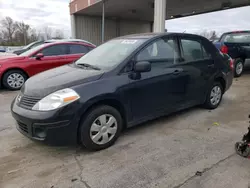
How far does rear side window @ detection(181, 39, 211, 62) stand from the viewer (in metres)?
3.60

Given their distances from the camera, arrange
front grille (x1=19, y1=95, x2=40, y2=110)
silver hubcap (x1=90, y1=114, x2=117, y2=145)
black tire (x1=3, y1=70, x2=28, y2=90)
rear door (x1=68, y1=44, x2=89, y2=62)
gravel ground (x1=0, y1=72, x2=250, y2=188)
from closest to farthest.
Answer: gravel ground (x1=0, y1=72, x2=250, y2=188) < front grille (x1=19, y1=95, x2=40, y2=110) < silver hubcap (x1=90, y1=114, x2=117, y2=145) < black tire (x1=3, y1=70, x2=28, y2=90) < rear door (x1=68, y1=44, x2=89, y2=62)

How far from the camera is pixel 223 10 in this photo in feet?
54.0

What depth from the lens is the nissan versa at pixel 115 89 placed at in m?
2.43

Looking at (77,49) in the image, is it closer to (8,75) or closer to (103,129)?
(8,75)

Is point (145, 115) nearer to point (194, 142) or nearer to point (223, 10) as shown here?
point (194, 142)

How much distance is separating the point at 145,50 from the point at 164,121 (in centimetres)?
142

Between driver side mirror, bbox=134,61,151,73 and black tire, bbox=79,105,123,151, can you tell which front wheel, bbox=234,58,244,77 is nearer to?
driver side mirror, bbox=134,61,151,73

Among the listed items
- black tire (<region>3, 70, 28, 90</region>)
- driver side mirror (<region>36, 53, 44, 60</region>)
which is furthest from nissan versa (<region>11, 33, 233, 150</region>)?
black tire (<region>3, 70, 28, 90</region>)

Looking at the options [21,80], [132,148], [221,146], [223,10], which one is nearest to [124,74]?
[132,148]

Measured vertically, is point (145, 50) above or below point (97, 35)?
below

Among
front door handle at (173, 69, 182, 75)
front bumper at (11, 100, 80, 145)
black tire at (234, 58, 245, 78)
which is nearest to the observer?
front bumper at (11, 100, 80, 145)

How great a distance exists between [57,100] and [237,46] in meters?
7.24

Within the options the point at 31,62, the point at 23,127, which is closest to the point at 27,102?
the point at 23,127

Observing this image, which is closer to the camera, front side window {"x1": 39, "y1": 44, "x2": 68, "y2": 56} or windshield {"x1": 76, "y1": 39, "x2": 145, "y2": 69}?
windshield {"x1": 76, "y1": 39, "x2": 145, "y2": 69}
